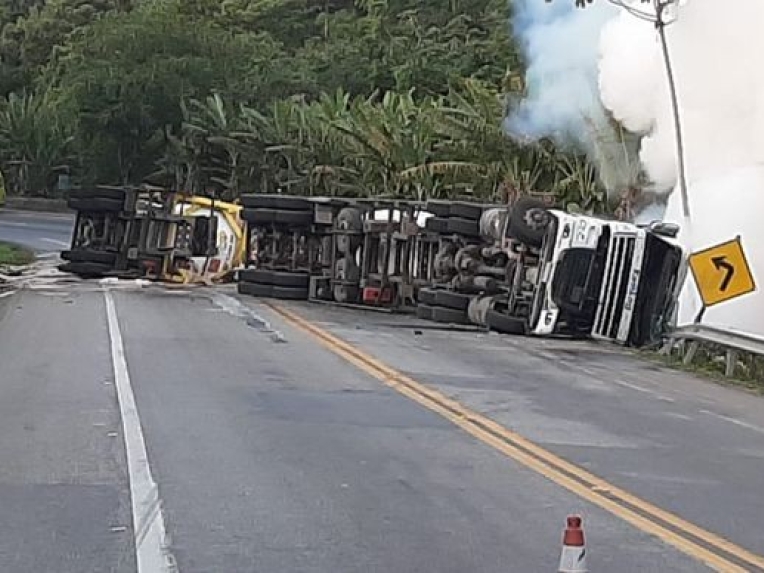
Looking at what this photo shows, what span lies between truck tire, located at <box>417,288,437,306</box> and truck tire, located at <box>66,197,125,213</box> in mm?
9022

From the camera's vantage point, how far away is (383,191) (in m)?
39.8

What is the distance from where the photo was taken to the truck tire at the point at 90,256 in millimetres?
31734

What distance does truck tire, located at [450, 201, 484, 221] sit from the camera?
23.7 meters

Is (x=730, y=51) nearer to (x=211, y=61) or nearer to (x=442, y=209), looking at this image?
(x=442, y=209)

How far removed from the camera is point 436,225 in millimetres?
24328

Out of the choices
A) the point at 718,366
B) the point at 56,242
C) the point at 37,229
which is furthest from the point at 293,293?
the point at 37,229

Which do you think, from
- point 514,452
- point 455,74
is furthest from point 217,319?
point 455,74

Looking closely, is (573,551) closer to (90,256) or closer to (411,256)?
(411,256)

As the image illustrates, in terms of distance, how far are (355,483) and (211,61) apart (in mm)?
49122

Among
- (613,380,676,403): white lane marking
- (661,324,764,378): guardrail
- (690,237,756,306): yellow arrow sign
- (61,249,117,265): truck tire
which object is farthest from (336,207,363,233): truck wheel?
(613,380,676,403): white lane marking

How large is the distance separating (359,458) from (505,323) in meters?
11.6

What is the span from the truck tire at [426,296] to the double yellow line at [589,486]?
308 inches

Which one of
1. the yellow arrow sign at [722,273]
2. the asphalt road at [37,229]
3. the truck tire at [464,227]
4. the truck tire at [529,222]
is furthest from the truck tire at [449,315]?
the asphalt road at [37,229]

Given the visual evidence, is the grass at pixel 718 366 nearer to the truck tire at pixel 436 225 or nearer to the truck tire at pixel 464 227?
the truck tire at pixel 464 227
